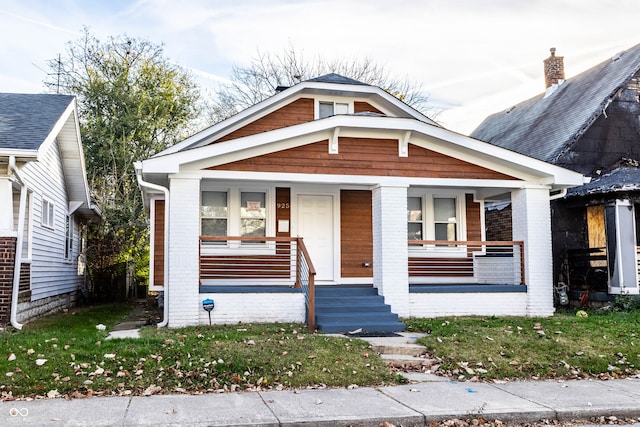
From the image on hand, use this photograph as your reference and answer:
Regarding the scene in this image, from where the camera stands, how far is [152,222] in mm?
13516

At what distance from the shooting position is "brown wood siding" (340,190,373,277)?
13.6 m

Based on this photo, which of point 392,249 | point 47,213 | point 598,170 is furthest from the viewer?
point 598,170

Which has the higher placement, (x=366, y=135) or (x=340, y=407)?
(x=366, y=135)

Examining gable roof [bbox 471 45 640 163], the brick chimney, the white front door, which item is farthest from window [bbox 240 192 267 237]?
the brick chimney

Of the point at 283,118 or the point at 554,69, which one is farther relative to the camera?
the point at 554,69

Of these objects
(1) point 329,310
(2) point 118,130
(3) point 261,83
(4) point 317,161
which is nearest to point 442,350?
(1) point 329,310

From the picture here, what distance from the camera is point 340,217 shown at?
1362 centimetres

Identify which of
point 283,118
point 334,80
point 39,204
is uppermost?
point 334,80

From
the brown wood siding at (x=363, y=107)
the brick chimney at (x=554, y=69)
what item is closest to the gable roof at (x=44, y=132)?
the brown wood siding at (x=363, y=107)

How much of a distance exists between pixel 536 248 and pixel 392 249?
3169mm

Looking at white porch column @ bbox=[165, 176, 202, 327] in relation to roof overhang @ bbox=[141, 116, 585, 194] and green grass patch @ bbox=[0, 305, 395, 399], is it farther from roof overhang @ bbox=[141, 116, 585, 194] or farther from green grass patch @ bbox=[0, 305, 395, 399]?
green grass patch @ bbox=[0, 305, 395, 399]

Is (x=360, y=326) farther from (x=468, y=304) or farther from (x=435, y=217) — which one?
(x=435, y=217)

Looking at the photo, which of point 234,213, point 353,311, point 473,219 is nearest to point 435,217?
point 473,219

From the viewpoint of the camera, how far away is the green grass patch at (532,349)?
778 cm
